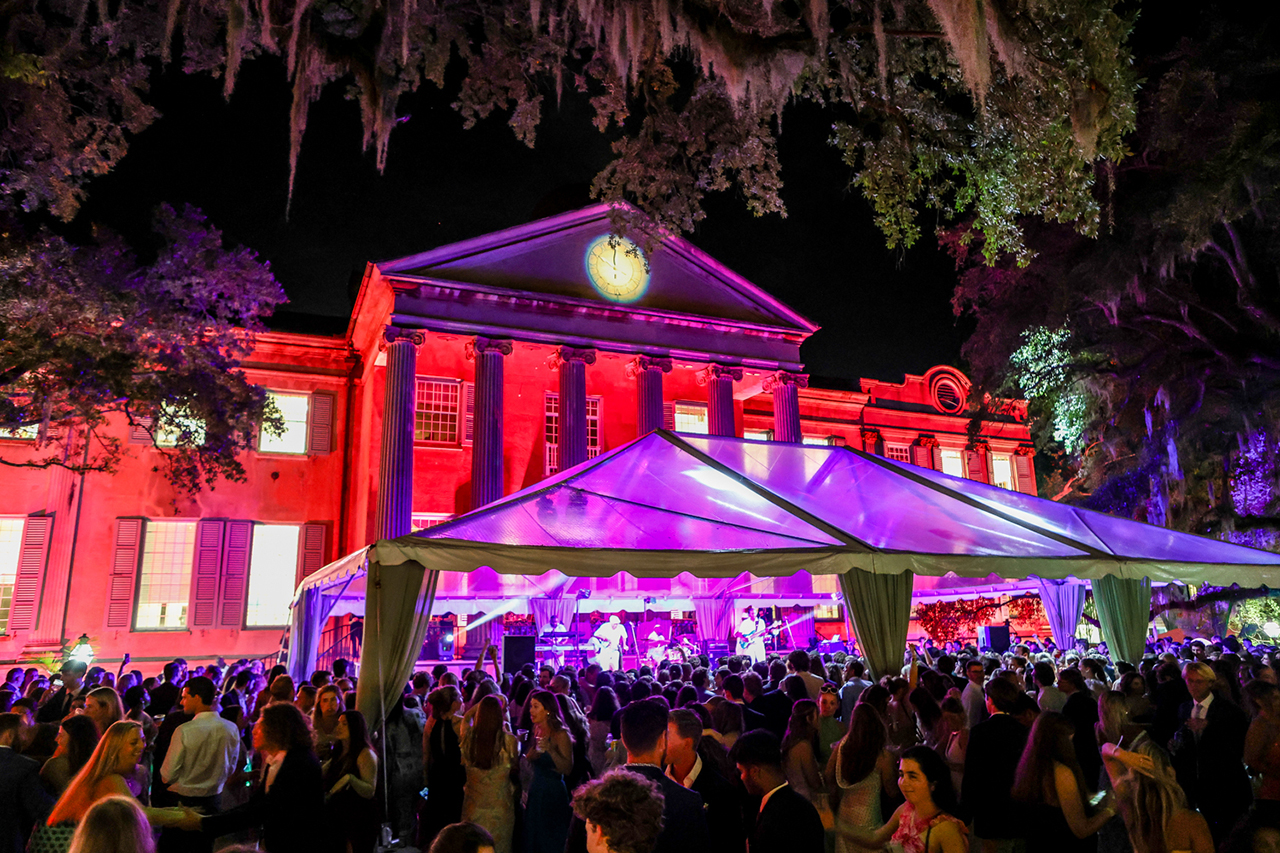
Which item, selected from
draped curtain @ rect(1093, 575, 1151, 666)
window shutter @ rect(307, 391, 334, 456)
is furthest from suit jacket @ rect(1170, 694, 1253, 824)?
window shutter @ rect(307, 391, 334, 456)

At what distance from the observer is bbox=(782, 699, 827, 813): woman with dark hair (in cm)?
540

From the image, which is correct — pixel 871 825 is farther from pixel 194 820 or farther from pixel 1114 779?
pixel 194 820

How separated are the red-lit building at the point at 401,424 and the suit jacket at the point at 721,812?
1736cm

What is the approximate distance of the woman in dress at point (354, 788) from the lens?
5.16 metres

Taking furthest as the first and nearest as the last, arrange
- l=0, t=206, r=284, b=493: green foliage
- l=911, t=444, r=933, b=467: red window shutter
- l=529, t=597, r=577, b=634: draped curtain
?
l=911, t=444, r=933, b=467: red window shutter < l=529, t=597, r=577, b=634: draped curtain < l=0, t=206, r=284, b=493: green foliage

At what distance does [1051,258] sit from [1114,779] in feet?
50.4

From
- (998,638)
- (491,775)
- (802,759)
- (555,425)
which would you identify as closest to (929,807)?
(802,759)

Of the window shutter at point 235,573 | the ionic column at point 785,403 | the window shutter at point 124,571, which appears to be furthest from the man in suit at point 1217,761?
the window shutter at point 124,571

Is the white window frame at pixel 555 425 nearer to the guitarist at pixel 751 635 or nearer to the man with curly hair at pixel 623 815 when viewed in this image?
the guitarist at pixel 751 635

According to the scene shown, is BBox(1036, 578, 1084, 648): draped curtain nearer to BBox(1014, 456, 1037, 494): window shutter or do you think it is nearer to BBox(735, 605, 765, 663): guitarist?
BBox(735, 605, 765, 663): guitarist

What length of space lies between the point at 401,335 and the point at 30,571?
10.7 m

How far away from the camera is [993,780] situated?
15.3ft

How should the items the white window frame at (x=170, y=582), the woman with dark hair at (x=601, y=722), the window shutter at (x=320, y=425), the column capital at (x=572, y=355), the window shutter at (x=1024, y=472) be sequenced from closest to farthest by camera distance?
the woman with dark hair at (x=601, y=722)
the white window frame at (x=170, y=582)
the column capital at (x=572, y=355)
the window shutter at (x=320, y=425)
the window shutter at (x=1024, y=472)

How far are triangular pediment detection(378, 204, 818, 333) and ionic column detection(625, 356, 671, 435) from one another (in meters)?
1.55
